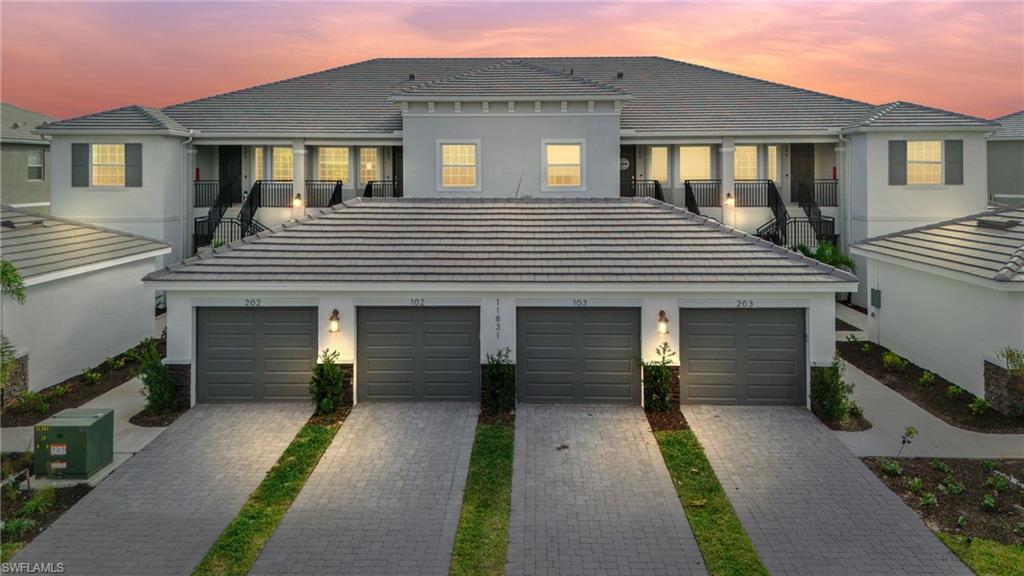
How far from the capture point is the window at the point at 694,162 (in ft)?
93.6

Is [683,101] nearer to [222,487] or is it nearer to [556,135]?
[556,135]

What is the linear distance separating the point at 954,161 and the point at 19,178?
40.9m

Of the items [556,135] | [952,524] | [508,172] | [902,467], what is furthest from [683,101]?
[952,524]

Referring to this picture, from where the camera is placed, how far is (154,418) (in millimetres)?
14148

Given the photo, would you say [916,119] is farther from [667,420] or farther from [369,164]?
[369,164]

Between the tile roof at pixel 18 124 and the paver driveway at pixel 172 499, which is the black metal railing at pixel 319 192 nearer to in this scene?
the tile roof at pixel 18 124

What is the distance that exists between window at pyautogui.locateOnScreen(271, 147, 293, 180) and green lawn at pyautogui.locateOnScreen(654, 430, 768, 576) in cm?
2110

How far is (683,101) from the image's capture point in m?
29.2

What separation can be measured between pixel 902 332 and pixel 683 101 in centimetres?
1410

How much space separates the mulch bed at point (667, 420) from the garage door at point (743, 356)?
89 cm

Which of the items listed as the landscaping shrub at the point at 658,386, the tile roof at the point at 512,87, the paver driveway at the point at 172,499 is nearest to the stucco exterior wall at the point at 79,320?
the paver driveway at the point at 172,499

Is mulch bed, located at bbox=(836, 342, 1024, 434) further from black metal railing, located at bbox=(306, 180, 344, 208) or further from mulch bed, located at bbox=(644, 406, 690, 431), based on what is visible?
black metal railing, located at bbox=(306, 180, 344, 208)

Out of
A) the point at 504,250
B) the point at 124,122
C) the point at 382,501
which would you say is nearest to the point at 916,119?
the point at 504,250

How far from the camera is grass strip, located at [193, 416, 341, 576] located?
877 cm
